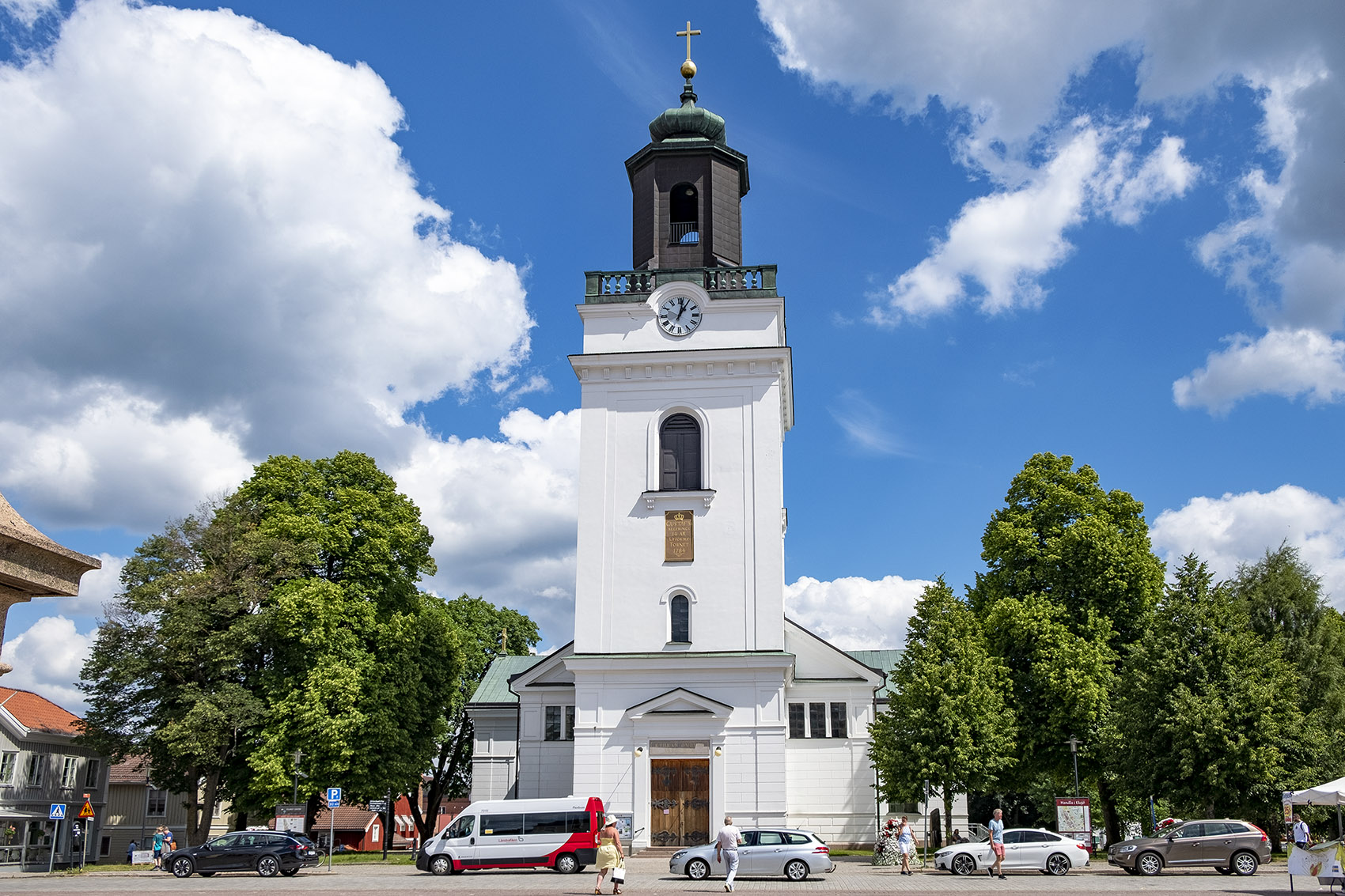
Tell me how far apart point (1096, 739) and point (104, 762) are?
40.2 meters

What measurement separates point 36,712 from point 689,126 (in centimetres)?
3551

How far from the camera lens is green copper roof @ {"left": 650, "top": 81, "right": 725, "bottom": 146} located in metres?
40.9

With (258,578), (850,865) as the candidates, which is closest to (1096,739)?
(850,865)

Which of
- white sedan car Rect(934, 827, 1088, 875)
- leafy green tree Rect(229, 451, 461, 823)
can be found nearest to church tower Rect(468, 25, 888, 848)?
leafy green tree Rect(229, 451, 461, 823)

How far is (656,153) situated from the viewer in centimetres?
3984

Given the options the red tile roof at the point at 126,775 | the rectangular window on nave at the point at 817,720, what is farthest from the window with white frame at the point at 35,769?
the rectangular window on nave at the point at 817,720

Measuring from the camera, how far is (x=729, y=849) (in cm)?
2392

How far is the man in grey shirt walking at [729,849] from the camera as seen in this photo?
2291 cm

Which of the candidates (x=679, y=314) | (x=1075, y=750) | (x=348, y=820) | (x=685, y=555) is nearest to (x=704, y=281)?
(x=679, y=314)

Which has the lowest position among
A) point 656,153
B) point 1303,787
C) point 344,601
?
point 1303,787

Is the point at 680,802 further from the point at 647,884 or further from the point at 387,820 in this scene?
the point at 387,820

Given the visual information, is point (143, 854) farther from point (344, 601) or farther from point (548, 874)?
point (548, 874)

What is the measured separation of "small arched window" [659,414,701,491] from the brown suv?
17584 mm

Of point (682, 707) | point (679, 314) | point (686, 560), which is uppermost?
point (679, 314)
